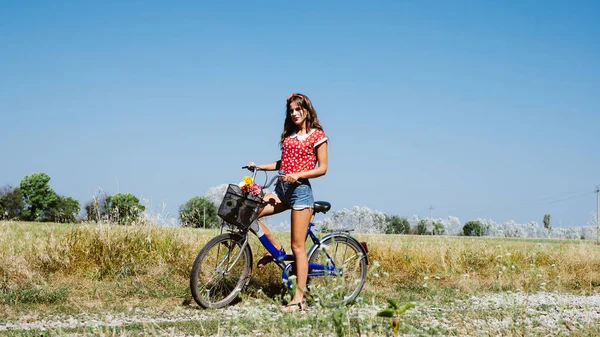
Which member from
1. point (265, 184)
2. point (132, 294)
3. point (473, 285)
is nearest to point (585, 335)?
point (265, 184)

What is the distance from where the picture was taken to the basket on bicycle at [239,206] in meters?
6.28

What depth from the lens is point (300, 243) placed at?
6.38 metres

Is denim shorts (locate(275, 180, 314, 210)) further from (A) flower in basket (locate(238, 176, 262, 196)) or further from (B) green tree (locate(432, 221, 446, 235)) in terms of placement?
(B) green tree (locate(432, 221, 446, 235))

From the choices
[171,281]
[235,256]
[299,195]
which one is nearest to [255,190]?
[299,195]

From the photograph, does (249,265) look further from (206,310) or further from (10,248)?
(10,248)

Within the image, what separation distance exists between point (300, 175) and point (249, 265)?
146 centimetres

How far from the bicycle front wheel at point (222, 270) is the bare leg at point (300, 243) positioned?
654mm

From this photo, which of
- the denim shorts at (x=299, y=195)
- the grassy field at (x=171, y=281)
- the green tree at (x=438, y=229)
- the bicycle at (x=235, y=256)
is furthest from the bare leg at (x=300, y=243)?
the green tree at (x=438, y=229)

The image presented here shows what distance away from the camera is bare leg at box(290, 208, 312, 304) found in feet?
20.4

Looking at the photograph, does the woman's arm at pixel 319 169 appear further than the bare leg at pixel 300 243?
No

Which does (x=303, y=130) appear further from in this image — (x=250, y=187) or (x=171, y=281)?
(x=171, y=281)

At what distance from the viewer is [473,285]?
8.80 metres

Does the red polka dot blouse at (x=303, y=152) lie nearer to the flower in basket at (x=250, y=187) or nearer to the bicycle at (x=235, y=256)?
the bicycle at (x=235, y=256)

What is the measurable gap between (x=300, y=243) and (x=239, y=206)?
797 millimetres
